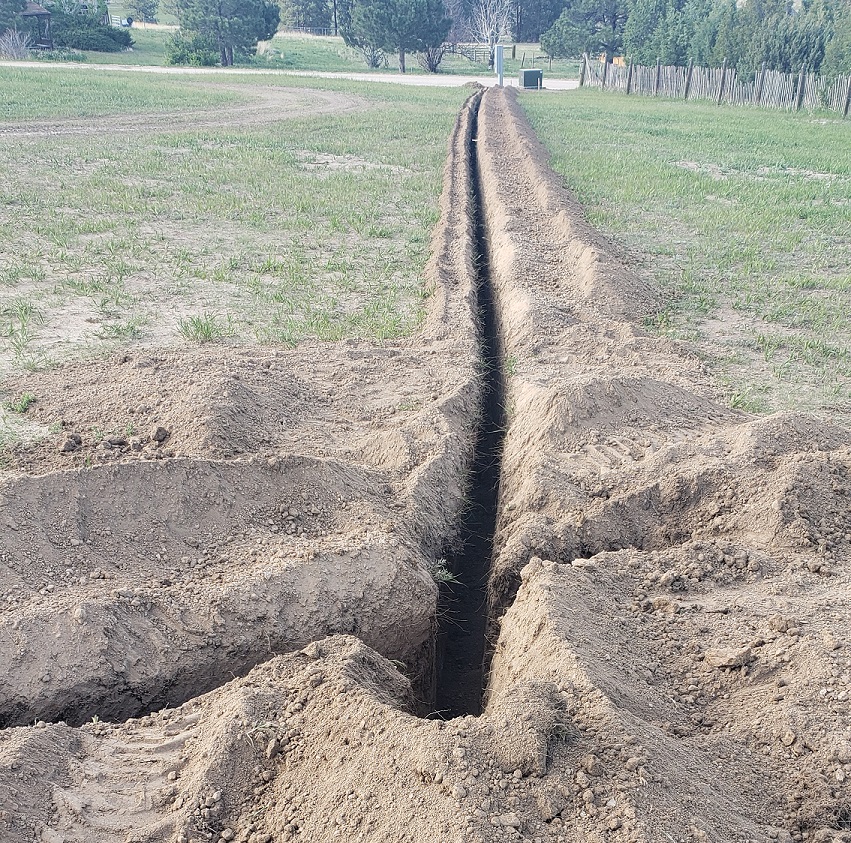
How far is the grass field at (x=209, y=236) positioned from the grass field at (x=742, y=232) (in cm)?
293

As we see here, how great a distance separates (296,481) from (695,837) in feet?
9.97

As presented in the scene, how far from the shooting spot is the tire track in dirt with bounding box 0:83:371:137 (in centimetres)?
1936

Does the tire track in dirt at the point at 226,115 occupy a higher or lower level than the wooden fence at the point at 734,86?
lower

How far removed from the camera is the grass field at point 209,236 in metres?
7.95

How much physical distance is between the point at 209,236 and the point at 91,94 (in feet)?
58.6

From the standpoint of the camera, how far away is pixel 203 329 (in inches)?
299

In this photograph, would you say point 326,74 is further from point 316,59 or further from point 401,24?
point 401,24

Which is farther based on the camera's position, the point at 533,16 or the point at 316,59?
the point at 533,16

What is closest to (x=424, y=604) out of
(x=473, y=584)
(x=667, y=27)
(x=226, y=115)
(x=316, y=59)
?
(x=473, y=584)

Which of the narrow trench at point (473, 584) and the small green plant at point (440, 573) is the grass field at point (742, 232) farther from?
the small green plant at point (440, 573)

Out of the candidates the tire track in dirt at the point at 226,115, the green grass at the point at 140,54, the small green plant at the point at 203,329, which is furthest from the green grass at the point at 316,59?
the small green plant at the point at 203,329

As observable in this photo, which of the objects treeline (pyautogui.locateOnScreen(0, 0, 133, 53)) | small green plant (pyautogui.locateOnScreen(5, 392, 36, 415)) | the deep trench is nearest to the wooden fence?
the deep trench

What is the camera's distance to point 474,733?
315cm

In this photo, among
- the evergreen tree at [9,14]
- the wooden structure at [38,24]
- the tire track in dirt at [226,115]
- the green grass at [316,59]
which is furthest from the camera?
the green grass at [316,59]
